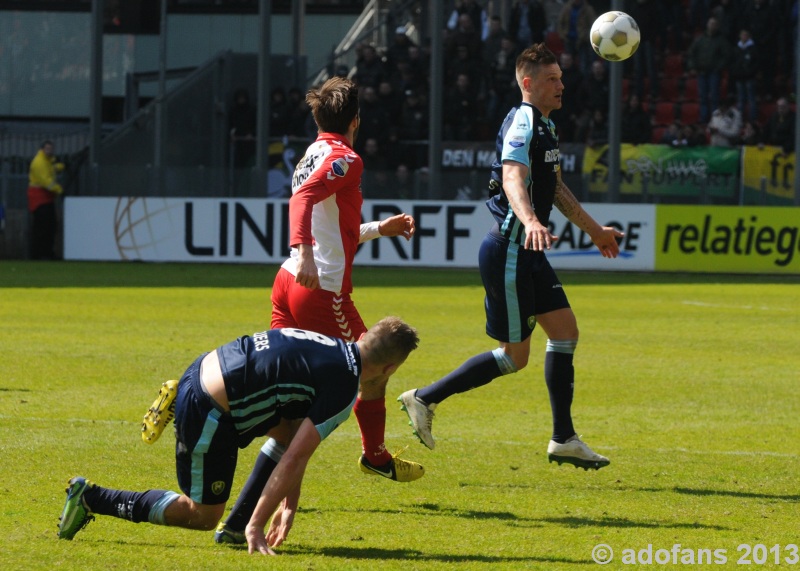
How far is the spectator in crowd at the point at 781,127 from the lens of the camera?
2562 cm

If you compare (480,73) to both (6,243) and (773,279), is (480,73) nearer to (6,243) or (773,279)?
(773,279)

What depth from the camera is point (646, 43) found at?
2852 cm

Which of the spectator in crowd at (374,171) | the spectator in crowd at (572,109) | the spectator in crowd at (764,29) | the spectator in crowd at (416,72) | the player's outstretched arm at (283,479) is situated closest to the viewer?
the player's outstretched arm at (283,479)

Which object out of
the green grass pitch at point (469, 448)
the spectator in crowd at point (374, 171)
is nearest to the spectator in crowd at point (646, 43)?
the spectator in crowd at point (374, 171)

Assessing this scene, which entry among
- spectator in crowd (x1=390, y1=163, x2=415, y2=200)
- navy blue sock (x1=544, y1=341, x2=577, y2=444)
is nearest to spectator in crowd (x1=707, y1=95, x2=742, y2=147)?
spectator in crowd (x1=390, y1=163, x2=415, y2=200)

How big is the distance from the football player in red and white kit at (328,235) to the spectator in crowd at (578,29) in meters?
21.3

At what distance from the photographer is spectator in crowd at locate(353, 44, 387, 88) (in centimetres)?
2878

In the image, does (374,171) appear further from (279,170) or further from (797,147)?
(797,147)

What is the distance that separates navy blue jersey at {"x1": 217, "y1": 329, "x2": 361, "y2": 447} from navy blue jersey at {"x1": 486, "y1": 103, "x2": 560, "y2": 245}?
227 cm

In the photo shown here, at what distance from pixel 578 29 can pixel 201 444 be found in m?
23.5

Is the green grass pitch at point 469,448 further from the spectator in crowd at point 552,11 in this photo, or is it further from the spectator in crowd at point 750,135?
the spectator in crowd at point 552,11

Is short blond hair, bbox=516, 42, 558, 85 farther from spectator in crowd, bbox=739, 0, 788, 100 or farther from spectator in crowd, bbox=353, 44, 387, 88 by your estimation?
spectator in crowd, bbox=353, 44, 387, 88

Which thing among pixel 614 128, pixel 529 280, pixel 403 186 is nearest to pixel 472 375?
pixel 529 280

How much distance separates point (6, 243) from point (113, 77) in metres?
10.1
